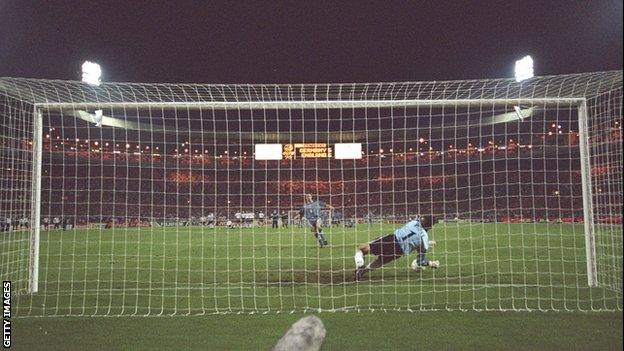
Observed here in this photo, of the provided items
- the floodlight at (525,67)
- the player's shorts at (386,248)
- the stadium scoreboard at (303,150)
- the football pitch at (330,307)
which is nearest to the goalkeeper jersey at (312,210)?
the stadium scoreboard at (303,150)

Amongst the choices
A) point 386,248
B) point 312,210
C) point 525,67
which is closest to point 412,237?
point 386,248

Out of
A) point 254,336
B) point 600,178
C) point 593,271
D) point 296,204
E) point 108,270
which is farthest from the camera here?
point 296,204

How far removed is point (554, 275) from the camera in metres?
9.76

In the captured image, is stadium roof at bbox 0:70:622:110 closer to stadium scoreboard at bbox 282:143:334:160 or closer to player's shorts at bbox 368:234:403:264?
stadium scoreboard at bbox 282:143:334:160

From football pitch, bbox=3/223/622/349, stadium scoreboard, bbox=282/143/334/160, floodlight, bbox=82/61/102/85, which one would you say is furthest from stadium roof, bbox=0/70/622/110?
floodlight, bbox=82/61/102/85

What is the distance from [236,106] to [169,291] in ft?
10.3

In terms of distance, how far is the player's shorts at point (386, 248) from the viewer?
30.2ft

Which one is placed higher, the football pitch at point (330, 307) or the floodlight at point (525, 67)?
the floodlight at point (525, 67)

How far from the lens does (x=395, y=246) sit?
9.34 m

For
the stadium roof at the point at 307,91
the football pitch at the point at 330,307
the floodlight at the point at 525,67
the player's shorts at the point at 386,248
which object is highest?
the floodlight at the point at 525,67

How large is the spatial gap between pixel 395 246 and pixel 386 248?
0.18m

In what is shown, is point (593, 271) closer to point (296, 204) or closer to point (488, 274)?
point (488, 274)

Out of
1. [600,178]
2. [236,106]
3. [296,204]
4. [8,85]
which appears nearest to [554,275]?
[600,178]

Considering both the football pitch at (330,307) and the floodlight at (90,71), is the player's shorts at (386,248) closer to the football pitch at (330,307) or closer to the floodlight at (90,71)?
the football pitch at (330,307)
